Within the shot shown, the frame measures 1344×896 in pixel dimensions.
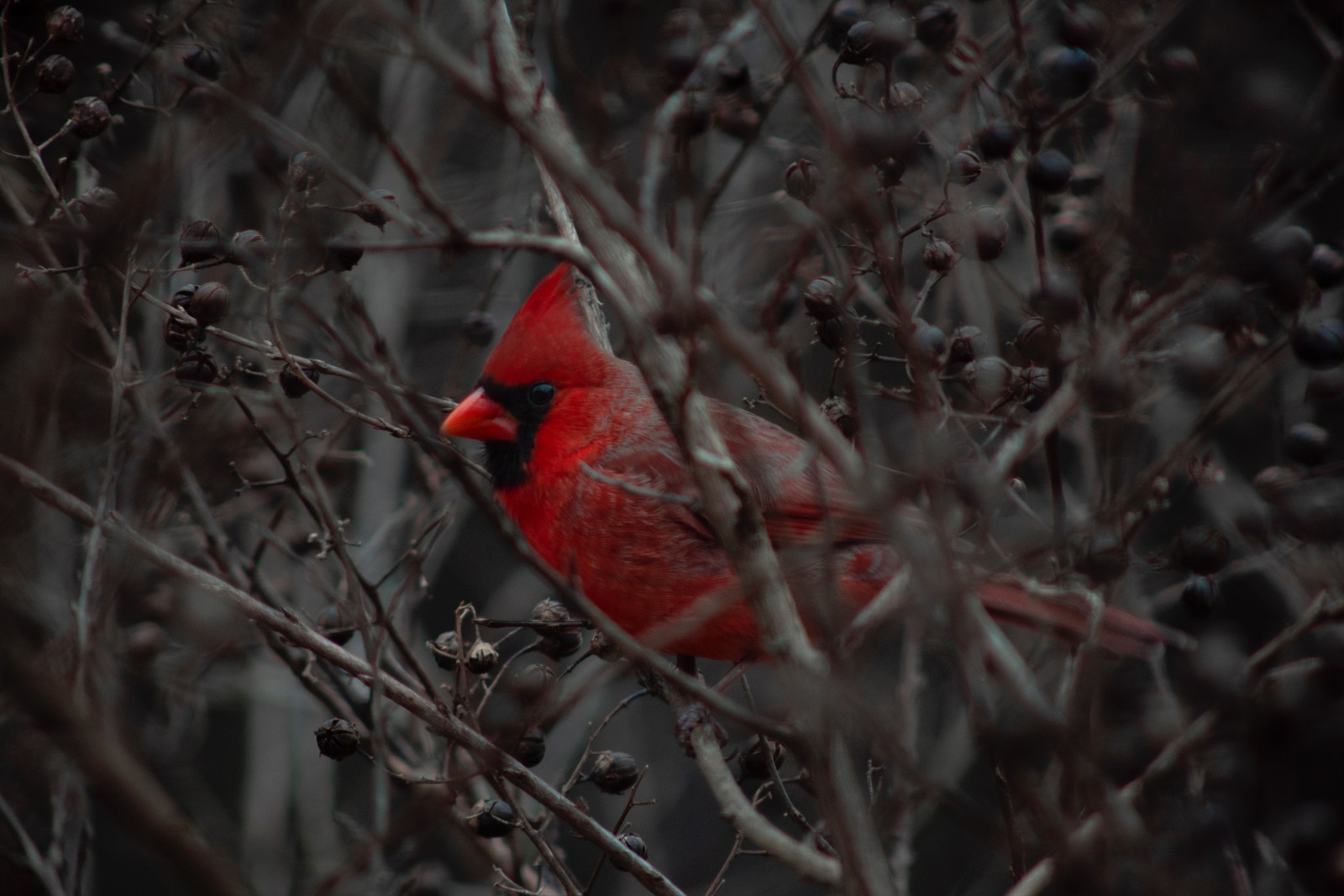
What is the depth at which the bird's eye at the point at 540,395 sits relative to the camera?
353cm

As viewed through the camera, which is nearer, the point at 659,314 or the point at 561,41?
the point at 659,314

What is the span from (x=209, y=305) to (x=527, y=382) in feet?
3.61

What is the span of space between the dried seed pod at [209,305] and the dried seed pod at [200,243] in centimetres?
7

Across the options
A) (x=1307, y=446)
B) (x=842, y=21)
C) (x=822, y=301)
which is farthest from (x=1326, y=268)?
(x=842, y=21)

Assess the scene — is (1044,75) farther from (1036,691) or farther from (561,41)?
(1036,691)

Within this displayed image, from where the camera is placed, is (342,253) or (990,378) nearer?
(342,253)

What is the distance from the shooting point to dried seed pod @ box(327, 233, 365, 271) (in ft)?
7.41

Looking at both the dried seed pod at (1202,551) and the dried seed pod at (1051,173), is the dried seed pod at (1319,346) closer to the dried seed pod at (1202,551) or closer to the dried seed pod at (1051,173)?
the dried seed pod at (1202,551)

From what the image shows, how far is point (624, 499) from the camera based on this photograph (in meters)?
3.34

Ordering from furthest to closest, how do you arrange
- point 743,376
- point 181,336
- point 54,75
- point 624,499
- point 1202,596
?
point 743,376, point 624,499, point 54,75, point 181,336, point 1202,596

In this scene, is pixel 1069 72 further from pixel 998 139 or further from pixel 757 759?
pixel 757 759

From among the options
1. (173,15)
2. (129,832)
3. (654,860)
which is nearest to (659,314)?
(129,832)

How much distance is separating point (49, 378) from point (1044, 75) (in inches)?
79.2

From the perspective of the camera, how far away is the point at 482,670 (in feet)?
9.20
